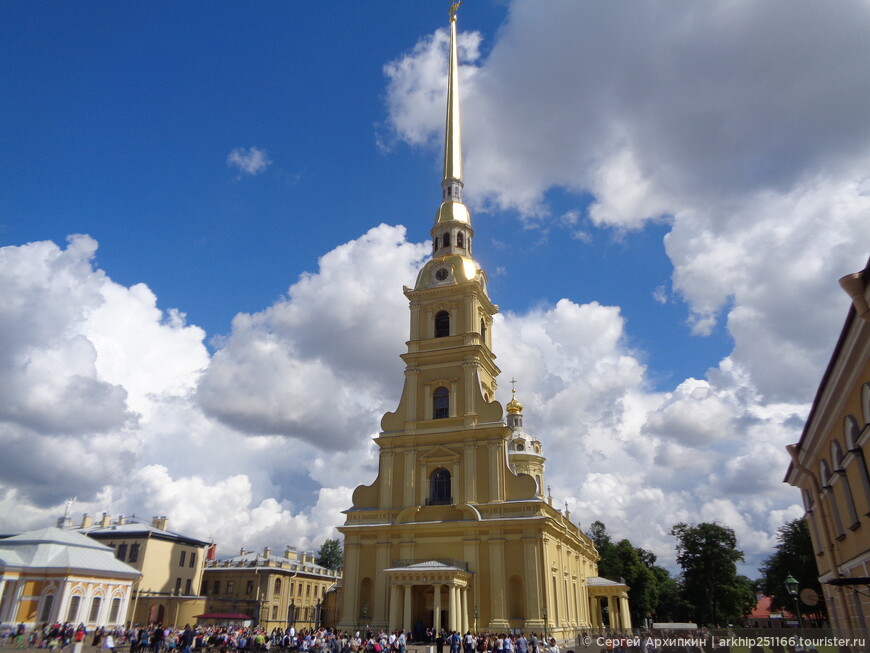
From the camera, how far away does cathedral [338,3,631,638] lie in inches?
1313

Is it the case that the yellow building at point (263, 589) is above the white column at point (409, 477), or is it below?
below

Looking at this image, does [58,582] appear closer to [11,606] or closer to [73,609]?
[73,609]

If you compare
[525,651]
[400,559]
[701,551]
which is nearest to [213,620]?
[400,559]

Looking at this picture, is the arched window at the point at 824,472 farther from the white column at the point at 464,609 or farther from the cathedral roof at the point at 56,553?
the cathedral roof at the point at 56,553

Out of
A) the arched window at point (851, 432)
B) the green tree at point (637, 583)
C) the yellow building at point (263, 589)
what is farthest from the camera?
the green tree at point (637, 583)

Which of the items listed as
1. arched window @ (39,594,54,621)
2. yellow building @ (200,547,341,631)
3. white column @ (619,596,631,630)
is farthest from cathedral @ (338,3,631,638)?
yellow building @ (200,547,341,631)

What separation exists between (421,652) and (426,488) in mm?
12420

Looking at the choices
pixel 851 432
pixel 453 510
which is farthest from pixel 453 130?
pixel 851 432

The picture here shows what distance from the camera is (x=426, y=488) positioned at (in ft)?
124

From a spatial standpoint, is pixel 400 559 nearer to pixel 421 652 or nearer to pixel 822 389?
pixel 421 652

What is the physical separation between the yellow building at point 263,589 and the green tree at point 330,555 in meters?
22.4

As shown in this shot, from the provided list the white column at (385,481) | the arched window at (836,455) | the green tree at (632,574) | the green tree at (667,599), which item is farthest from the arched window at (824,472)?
the green tree at (667,599)

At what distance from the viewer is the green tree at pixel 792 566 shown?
152 feet

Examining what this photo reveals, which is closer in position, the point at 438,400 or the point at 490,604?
the point at 490,604
